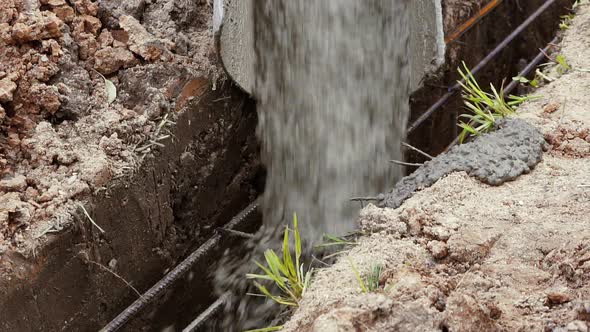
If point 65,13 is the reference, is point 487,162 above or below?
below

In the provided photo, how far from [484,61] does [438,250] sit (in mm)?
2031

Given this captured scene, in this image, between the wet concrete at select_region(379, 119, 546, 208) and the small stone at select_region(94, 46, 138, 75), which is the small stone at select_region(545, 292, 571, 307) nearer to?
the wet concrete at select_region(379, 119, 546, 208)

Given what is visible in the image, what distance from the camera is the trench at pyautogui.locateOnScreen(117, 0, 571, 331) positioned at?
9.31 ft

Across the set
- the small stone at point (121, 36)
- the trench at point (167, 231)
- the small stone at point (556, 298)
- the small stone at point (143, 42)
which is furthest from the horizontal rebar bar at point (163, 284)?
the small stone at point (556, 298)

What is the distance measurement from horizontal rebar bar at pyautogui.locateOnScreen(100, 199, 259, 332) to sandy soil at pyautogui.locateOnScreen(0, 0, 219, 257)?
1.38 ft

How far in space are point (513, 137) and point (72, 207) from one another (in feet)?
4.70

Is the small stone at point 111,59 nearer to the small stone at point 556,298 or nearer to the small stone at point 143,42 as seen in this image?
the small stone at point 143,42

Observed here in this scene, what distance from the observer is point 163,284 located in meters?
2.57

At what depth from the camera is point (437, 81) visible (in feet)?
12.1

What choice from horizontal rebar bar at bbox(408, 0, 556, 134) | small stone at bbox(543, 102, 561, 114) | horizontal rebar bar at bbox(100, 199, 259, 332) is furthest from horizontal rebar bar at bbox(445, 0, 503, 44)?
horizontal rebar bar at bbox(100, 199, 259, 332)

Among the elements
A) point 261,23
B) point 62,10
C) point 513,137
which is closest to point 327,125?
point 261,23

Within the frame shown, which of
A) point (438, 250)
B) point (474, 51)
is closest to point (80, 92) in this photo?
point (438, 250)

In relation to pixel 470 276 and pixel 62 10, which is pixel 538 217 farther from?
pixel 62 10

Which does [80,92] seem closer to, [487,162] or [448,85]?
[487,162]
